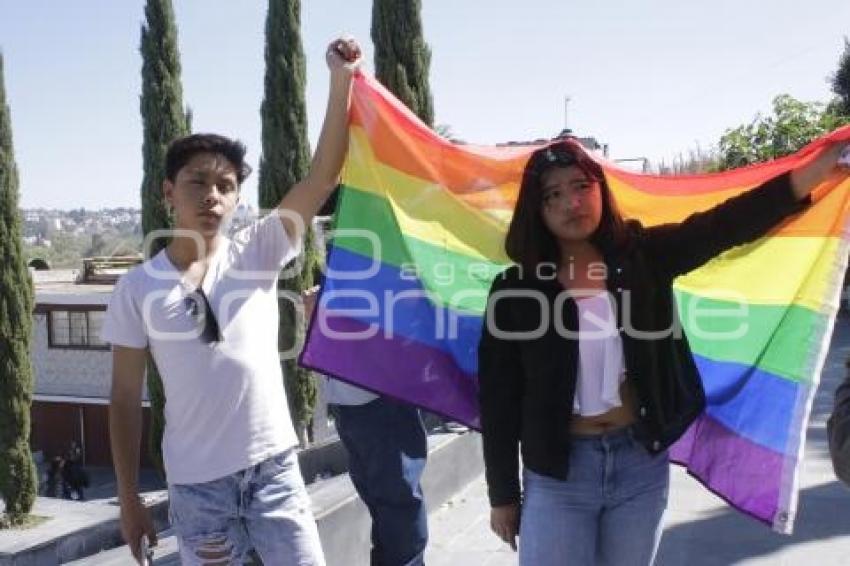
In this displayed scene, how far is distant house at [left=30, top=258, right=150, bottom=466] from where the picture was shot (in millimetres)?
18016

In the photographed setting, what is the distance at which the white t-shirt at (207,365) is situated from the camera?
208cm

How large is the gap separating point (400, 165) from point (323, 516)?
1.42 m

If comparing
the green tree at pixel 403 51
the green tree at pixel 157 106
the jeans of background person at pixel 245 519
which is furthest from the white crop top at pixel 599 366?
the green tree at pixel 157 106

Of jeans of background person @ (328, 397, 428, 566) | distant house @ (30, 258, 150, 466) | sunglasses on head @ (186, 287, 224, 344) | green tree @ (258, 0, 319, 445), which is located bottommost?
distant house @ (30, 258, 150, 466)

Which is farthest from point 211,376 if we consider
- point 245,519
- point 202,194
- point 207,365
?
point 202,194

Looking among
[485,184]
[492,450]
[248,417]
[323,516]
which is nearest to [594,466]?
[492,450]

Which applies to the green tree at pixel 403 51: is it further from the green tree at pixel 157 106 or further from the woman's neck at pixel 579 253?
the woman's neck at pixel 579 253

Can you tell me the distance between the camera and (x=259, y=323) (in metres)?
2.20

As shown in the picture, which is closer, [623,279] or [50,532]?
Answer: [623,279]

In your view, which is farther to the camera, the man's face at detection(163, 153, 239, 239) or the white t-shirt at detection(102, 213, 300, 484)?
the man's face at detection(163, 153, 239, 239)

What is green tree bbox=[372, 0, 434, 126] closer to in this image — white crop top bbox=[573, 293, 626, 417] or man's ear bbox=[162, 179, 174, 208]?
man's ear bbox=[162, 179, 174, 208]

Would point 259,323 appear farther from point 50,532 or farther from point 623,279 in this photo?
point 50,532

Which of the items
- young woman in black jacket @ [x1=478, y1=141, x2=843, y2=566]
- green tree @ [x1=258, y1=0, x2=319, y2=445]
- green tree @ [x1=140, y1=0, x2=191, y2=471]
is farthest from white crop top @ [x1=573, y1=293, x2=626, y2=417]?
green tree @ [x1=140, y1=0, x2=191, y2=471]

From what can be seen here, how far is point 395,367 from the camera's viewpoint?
2.72 m
